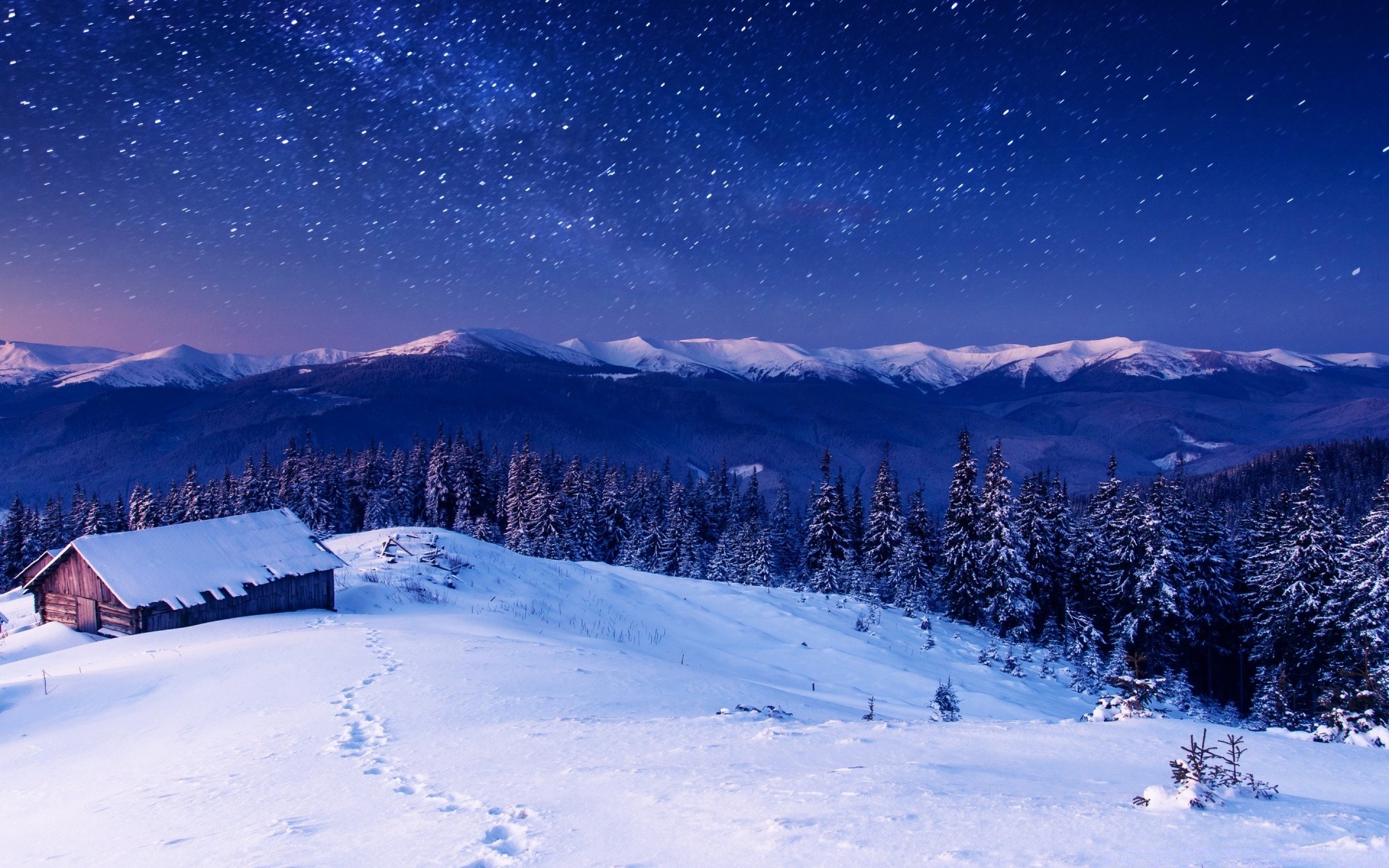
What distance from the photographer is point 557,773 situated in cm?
686

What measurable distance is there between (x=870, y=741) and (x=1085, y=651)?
109 ft

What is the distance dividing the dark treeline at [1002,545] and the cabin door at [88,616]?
104 ft

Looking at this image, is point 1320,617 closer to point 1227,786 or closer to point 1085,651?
point 1085,651

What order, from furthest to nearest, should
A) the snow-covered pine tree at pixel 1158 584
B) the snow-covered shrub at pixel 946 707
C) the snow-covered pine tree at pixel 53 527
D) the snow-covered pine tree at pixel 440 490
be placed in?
1. the snow-covered pine tree at pixel 440 490
2. the snow-covered pine tree at pixel 53 527
3. the snow-covered pine tree at pixel 1158 584
4. the snow-covered shrub at pixel 946 707

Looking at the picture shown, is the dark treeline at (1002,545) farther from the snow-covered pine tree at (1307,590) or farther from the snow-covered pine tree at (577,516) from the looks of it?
the snow-covered pine tree at (577,516)

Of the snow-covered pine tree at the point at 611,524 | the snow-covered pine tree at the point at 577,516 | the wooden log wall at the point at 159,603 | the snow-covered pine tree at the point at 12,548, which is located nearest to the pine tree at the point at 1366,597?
the wooden log wall at the point at 159,603

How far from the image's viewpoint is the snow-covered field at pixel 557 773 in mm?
4633

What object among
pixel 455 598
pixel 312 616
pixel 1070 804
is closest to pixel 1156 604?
pixel 455 598

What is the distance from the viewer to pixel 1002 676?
26250mm

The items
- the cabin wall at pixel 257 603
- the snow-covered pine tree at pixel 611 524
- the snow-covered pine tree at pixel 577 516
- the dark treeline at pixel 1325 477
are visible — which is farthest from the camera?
the dark treeline at pixel 1325 477

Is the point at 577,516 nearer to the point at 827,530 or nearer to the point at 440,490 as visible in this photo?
the point at 440,490

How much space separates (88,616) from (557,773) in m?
27.3

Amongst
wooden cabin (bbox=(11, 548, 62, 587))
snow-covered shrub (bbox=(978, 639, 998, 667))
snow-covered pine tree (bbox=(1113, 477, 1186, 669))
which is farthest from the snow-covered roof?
snow-covered pine tree (bbox=(1113, 477, 1186, 669))

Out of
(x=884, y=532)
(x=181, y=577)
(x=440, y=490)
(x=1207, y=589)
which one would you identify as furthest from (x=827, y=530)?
(x=181, y=577)
